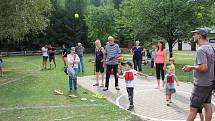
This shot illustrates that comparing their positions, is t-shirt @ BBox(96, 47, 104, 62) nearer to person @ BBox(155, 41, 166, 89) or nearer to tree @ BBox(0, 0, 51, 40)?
person @ BBox(155, 41, 166, 89)

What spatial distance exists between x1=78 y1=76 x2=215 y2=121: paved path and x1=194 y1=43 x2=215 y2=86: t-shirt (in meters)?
2.37

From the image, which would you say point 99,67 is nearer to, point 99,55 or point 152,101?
point 99,55

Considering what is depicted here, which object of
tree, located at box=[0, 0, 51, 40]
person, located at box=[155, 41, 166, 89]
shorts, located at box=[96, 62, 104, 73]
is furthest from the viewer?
tree, located at box=[0, 0, 51, 40]

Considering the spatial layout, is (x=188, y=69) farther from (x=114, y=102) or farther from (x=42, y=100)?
(x=42, y=100)

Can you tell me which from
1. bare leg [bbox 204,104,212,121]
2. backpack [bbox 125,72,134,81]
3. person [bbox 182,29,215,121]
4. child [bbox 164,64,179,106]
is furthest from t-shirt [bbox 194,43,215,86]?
child [bbox 164,64,179,106]

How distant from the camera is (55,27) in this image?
55812 mm

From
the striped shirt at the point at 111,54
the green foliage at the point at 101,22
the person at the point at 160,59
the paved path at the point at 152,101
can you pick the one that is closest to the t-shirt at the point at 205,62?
the paved path at the point at 152,101

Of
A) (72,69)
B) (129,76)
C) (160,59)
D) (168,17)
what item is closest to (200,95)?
(129,76)

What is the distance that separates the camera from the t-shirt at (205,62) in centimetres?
650

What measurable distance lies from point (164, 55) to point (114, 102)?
3410mm

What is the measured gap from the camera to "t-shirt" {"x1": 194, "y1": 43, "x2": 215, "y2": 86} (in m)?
6.50

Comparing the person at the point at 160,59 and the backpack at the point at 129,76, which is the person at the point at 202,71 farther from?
the person at the point at 160,59

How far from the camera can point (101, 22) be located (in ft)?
160

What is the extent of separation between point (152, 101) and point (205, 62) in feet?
15.6
